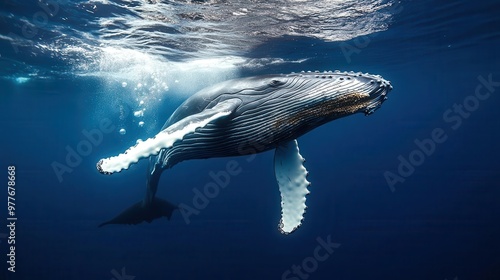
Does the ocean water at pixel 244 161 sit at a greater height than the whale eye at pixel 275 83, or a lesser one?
lesser

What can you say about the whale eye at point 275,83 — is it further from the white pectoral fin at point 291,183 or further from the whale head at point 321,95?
the white pectoral fin at point 291,183

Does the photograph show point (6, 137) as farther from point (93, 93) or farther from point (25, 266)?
point (25, 266)

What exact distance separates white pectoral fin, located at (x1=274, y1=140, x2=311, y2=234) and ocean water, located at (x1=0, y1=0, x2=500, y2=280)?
26.9ft

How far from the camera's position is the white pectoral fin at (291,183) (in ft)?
16.0

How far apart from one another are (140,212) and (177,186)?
3511 cm

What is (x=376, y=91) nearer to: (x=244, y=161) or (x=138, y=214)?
(x=138, y=214)

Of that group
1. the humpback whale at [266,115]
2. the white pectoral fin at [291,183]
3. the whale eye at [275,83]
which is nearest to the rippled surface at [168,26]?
the white pectoral fin at [291,183]

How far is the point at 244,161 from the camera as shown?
50.9 meters

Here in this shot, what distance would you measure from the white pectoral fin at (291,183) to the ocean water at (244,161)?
323 inches

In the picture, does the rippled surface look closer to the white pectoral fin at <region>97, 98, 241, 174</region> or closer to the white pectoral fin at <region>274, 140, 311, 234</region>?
the white pectoral fin at <region>274, 140, 311, 234</region>

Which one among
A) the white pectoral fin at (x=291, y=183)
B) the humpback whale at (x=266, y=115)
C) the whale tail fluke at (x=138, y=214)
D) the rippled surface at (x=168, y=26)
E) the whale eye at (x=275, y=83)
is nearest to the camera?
the humpback whale at (x=266, y=115)

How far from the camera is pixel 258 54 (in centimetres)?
2005

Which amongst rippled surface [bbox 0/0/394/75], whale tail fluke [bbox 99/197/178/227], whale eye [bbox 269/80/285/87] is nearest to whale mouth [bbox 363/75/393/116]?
whale eye [bbox 269/80/285/87]

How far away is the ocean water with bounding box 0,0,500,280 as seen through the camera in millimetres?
14117
